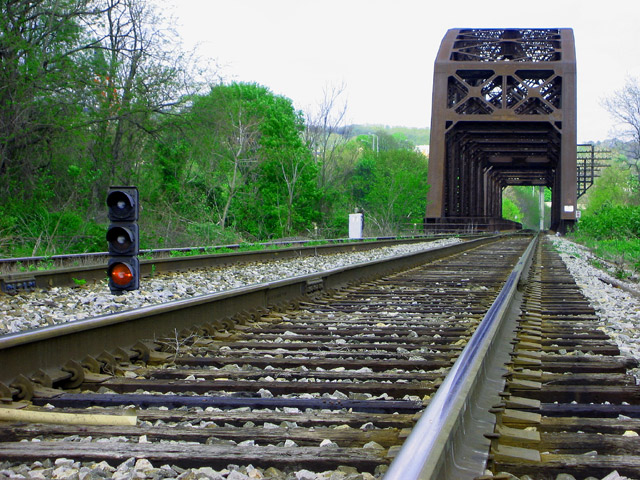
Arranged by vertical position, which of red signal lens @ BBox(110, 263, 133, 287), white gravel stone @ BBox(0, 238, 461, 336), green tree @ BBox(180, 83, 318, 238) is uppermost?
green tree @ BBox(180, 83, 318, 238)

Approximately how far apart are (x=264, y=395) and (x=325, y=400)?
35cm

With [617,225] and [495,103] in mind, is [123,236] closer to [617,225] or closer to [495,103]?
[617,225]

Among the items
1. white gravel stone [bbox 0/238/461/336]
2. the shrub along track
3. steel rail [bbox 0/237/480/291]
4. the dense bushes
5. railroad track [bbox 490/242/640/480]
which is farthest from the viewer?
the dense bushes

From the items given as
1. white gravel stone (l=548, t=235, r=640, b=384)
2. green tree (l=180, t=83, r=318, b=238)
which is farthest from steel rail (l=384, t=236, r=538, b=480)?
green tree (l=180, t=83, r=318, b=238)

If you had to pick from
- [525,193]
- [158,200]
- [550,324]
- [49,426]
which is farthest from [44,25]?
[525,193]

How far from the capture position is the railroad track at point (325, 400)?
88.7 inches

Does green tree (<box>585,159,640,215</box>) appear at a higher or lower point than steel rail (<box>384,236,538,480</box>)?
higher

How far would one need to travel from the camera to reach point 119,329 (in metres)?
4.09

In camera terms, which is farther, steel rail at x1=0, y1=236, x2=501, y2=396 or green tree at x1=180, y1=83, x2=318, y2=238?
green tree at x1=180, y1=83, x2=318, y2=238

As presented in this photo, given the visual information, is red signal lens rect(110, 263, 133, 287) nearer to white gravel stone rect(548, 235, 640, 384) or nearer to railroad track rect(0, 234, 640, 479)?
railroad track rect(0, 234, 640, 479)

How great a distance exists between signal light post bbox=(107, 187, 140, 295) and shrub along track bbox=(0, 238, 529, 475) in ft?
4.96

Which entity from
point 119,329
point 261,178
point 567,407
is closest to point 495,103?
point 261,178

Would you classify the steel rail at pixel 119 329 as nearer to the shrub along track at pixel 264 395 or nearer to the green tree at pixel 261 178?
the shrub along track at pixel 264 395

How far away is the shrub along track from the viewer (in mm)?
2311
